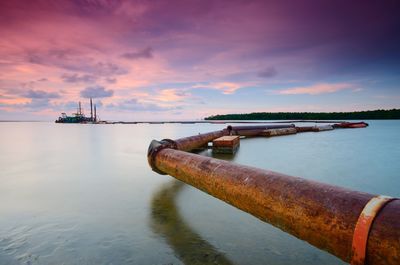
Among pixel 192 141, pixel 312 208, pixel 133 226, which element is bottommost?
pixel 133 226

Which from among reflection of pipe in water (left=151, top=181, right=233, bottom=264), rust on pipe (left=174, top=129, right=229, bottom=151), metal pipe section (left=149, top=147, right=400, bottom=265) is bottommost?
reflection of pipe in water (left=151, top=181, right=233, bottom=264)

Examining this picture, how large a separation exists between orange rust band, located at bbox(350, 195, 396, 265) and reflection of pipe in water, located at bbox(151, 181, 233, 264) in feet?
3.62

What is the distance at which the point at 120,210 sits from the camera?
11.3ft

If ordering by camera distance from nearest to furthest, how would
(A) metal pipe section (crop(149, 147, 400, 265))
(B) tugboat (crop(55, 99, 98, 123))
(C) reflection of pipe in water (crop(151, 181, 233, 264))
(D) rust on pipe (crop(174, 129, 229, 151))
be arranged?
(A) metal pipe section (crop(149, 147, 400, 265)), (C) reflection of pipe in water (crop(151, 181, 233, 264)), (D) rust on pipe (crop(174, 129, 229, 151)), (B) tugboat (crop(55, 99, 98, 123))

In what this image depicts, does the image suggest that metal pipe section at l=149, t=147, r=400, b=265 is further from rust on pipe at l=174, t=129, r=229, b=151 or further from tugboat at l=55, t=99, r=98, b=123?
tugboat at l=55, t=99, r=98, b=123

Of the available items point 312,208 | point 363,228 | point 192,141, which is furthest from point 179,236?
point 192,141

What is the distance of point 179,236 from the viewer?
8.71 feet

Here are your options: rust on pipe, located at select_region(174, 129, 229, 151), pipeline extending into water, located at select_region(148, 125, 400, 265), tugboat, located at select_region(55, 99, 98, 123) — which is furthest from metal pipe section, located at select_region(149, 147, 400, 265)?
tugboat, located at select_region(55, 99, 98, 123)

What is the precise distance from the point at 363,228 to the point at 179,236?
181 cm

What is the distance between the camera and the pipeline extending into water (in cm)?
128

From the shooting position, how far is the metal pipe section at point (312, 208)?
4.16ft

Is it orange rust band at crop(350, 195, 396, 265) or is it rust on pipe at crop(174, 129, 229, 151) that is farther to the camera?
rust on pipe at crop(174, 129, 229, 151)

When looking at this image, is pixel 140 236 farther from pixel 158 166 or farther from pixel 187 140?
pixel 187 140

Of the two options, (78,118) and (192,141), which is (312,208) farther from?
(78,118)
